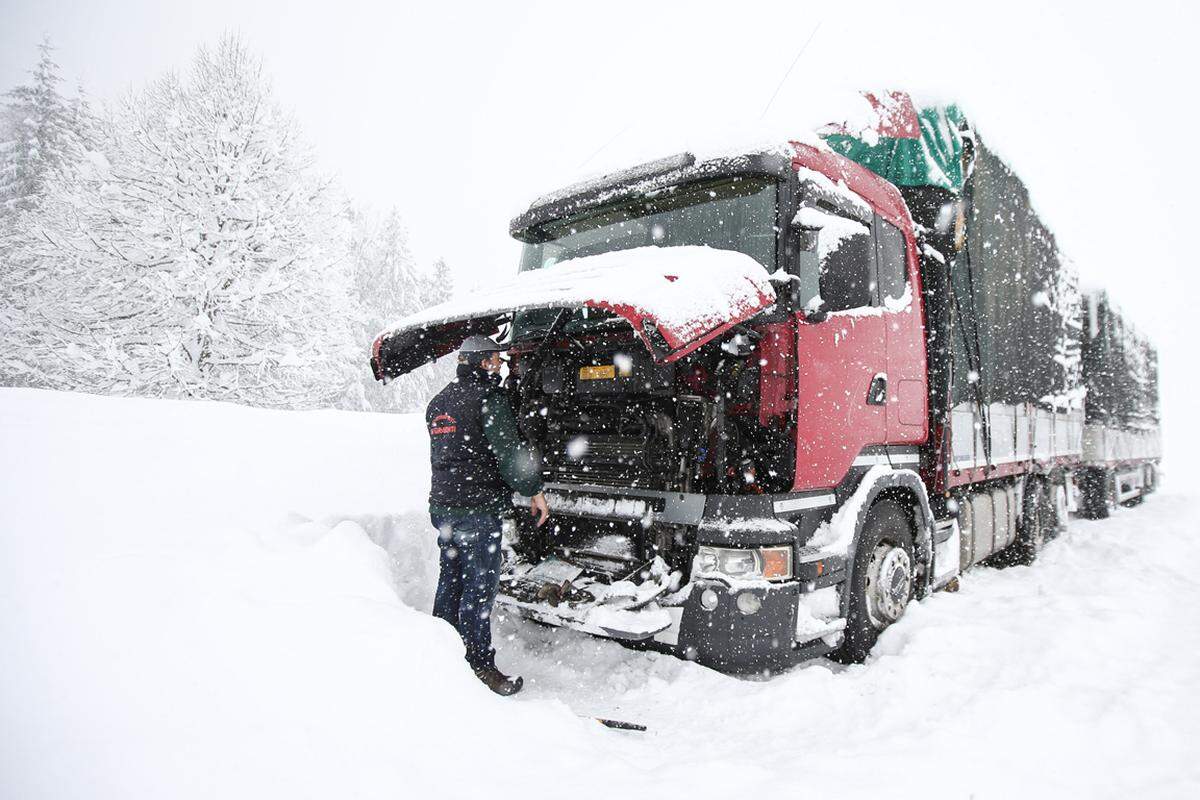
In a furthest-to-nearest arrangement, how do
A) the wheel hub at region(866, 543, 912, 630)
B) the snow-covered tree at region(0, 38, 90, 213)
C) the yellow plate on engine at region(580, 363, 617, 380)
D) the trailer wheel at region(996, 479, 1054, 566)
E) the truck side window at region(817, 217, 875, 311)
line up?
the snow-covered tree at region(0, 38, 90, 213)
the trailer wheel at region(996, 479, 1054, 566)
the wheel hub at region(866, 543, 912, 630)
the yellow plate on engine at region(580, 363, 617, 380)
the truck side window at region(817, 217, 875, 311)

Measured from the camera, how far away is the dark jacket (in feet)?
12.0

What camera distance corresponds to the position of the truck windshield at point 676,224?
3.75m

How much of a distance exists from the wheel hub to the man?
2.17 m

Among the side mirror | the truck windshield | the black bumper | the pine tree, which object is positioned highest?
the pine tree

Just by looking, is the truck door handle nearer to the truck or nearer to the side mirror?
the truck

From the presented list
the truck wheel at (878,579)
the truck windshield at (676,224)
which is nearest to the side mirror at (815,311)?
the truck windshield at (676,224)

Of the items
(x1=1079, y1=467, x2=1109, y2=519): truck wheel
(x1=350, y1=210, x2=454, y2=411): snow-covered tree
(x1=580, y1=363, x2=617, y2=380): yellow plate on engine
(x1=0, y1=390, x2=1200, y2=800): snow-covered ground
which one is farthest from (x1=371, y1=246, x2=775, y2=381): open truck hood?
(x1=350, y1=210, x2=454, y2=411): snow-covered tree

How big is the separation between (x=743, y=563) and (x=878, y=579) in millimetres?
1439

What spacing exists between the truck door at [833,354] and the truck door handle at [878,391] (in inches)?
2.6

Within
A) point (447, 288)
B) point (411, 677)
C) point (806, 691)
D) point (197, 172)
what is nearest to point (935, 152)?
point (806, 691)

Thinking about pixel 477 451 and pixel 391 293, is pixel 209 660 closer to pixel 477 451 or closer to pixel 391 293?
pixel 477 451

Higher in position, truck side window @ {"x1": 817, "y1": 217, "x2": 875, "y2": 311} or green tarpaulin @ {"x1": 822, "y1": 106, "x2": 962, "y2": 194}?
green tarpaulin @ {"x1": 822, "y1": 106, "x2": 962, "y2": 194}

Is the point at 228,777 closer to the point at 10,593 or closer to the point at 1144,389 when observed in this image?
the point at 10,593

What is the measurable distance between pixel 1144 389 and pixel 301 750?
1640 cm
